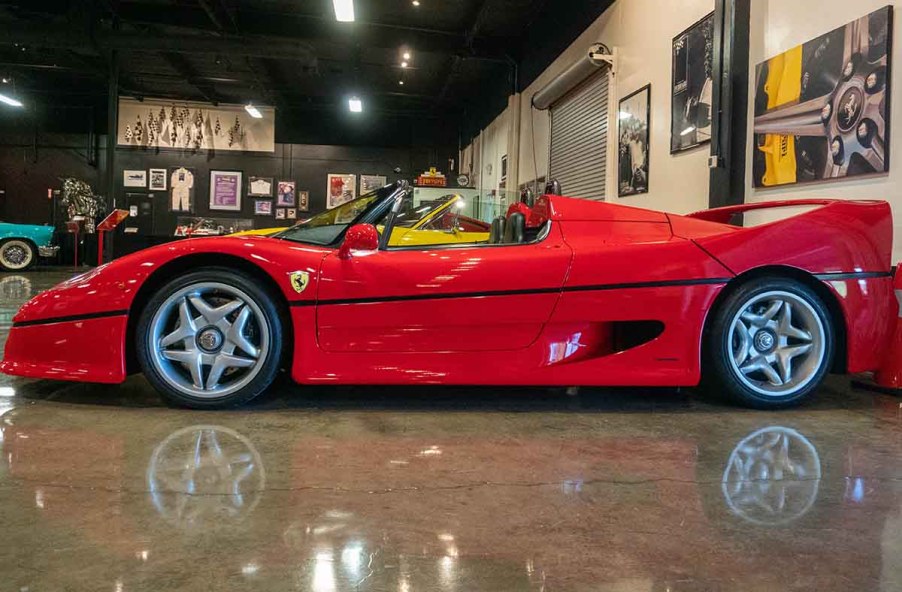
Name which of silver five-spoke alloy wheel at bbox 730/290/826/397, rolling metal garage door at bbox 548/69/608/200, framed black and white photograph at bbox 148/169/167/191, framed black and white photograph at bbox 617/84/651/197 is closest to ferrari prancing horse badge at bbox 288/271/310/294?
silver five-spoke alloy wheel at bbox 730/290/826/397

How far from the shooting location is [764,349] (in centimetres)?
281

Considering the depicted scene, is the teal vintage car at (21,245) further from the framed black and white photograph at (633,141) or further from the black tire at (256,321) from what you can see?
the black tire at (256,321)

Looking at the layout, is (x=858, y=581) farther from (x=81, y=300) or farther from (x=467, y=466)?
(x=81, y=300)

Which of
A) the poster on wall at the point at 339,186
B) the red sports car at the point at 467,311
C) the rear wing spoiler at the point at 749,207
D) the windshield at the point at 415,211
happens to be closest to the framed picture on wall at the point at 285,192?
the poster on wall at the point at 339,186

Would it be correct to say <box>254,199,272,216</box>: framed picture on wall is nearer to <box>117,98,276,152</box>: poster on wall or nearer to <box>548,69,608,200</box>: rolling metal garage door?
<box>117,98,276,152</box>: poster on wall

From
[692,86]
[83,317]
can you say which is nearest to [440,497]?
[83,317]

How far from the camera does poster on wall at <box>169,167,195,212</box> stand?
1761cm

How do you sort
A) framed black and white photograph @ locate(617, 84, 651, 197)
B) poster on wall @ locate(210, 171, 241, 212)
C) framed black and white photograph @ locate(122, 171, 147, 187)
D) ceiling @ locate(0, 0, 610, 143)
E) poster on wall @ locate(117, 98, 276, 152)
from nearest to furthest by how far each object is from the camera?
framed black and white photograph @ locate(617, 84, 651, 197)
ceiling @ locate(0, 0, 610, 143)
poster on wall @ locate(117, 98, 276, 152)
framed black and white photograph @ locate(122, 171, 147, 187)
poster on wall @ locate(210, 171, 241, 212)

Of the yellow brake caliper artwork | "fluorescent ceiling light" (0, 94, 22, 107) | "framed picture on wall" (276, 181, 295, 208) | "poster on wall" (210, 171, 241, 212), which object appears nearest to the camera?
the yellow brake caliper artwork

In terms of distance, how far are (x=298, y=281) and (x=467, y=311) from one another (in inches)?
27.9

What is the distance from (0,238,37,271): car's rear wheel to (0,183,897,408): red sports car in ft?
43.0

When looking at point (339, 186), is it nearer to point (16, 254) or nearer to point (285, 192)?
point (285, 192)

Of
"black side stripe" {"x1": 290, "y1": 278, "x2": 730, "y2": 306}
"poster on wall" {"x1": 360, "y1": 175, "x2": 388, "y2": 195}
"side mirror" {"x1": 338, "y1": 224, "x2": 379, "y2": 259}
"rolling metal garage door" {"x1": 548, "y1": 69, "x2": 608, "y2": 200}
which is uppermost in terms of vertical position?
"poster on wall" {"x1": 360, "y1": 175, "x2": 388, "y2": 195}

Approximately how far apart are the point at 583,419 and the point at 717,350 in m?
0.70
